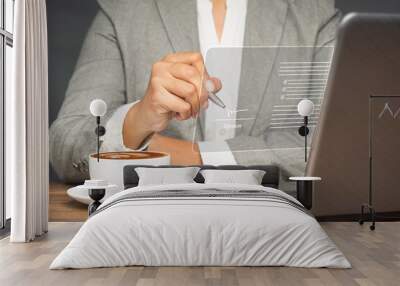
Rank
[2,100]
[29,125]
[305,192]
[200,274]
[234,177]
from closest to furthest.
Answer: [200,274], [29,125], [2,100], [234,177], [305,192]

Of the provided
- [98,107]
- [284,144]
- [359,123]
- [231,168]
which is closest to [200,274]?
[231,168]

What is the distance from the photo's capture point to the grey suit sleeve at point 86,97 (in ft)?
25.3

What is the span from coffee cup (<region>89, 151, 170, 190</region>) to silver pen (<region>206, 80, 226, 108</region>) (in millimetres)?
920

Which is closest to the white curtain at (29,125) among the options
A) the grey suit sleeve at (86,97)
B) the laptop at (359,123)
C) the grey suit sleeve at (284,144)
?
the grey suit sleeve at (86,97)

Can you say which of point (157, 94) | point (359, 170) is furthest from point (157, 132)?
point (359, 170)

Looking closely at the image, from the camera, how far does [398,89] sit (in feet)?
25.3

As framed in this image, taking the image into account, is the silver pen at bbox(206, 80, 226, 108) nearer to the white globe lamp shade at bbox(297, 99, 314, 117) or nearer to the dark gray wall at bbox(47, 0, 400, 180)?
the white globe lamp shade at bbox(297, 99, 314, 117)

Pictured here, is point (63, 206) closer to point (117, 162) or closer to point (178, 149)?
point (117, 162)

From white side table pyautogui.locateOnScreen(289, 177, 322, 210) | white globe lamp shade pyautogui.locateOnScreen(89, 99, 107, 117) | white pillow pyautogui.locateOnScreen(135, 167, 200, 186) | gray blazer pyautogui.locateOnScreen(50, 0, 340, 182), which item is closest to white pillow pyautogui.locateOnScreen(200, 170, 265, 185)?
white pillow pyautogui.locateOnScreen(135, 167, 200, 186)

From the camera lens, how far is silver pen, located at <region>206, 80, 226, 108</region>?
7754 mm

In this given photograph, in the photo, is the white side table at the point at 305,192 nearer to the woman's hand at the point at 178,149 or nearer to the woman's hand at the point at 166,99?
Answer: the woman's hand at the point at 178,149

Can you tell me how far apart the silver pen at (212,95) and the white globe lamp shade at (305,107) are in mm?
976

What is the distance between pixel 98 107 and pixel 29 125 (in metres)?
1.37

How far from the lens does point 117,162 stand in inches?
298
